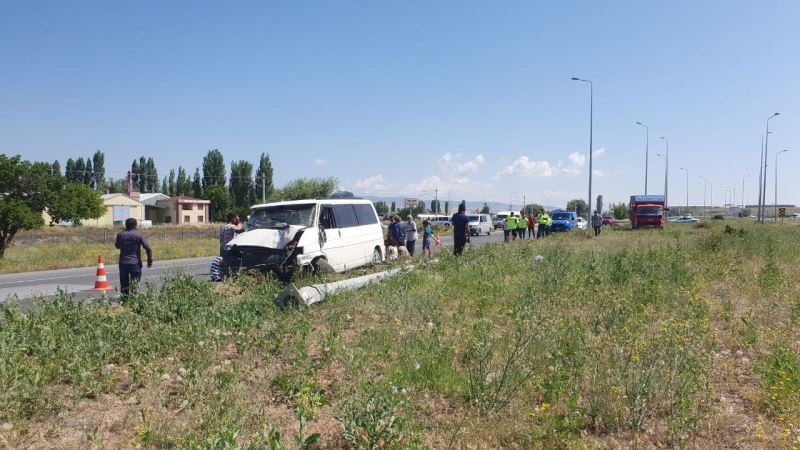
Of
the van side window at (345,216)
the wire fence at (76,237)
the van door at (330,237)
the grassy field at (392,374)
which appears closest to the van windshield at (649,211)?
the wire fence at (76,237)

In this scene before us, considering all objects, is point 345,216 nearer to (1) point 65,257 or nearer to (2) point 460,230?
(2) point 460,230

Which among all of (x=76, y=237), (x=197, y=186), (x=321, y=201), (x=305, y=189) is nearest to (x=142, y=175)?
(x=197, y=186)

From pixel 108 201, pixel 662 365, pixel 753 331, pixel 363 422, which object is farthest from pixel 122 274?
pixel 108 201

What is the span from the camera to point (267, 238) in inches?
448

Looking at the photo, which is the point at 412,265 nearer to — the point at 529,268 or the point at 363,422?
the point at 529,268

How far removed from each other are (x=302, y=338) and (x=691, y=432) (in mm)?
3852

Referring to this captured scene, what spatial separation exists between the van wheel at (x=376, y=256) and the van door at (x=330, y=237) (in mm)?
2258

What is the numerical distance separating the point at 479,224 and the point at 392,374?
137 ft

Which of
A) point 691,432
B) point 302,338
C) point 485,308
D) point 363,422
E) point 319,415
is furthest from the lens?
point 485,308

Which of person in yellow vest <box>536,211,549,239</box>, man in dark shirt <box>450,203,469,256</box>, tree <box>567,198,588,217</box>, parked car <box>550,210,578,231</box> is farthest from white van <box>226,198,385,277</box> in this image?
tree <box>567,198,588,217</box>

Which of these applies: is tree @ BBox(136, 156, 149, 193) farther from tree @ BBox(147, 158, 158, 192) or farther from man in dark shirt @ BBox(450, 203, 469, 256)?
man in dark shirt @ BBox(450, 203, 469, 256)

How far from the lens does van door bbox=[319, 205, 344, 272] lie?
479 inches

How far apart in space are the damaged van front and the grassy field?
2.50 m

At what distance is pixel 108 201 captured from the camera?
243ft
